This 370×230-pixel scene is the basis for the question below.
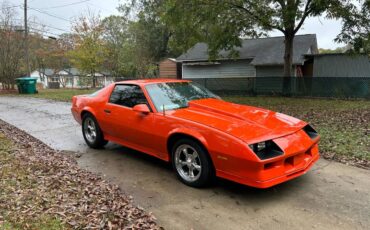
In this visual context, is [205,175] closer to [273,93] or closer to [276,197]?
[276,197]

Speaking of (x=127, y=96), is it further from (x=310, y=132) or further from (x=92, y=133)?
(x=310, y=132)

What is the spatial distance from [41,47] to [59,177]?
52932 mm

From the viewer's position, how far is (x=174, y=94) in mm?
5137

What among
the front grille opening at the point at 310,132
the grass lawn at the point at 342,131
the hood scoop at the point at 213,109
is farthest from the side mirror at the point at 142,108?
the grass lawn at the point at 342,131

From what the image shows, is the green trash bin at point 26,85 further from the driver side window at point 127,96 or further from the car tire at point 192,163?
the car tire at point 192,163

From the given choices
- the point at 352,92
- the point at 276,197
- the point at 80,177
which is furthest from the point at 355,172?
the point at 352,92

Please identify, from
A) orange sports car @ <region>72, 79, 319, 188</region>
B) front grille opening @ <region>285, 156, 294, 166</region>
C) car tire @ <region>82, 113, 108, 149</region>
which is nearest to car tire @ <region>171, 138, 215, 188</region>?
orange sports car @ <region>72, 79, 319, 188</region>

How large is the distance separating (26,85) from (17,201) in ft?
68.8

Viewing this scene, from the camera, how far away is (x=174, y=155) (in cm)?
435

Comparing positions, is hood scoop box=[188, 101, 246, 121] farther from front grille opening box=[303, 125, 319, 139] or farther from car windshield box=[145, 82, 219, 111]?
front grille opening box=[303, 125, 319, 139]

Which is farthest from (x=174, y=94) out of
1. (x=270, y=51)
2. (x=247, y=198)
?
(x=270, y=51)

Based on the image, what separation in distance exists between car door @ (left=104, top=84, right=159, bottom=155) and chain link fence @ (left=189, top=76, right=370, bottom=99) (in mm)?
13000

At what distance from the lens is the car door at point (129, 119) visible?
15.6ft

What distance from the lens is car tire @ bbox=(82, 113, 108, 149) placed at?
598cm
